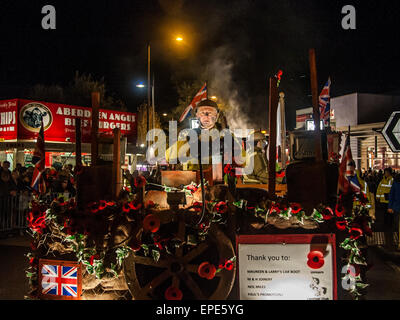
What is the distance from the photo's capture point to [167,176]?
476 centimetres

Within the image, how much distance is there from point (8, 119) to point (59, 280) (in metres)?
16.1

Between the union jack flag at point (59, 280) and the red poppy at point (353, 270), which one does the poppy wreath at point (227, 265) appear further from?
the union jack flag at point (59, 280)

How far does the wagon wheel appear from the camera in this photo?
361cm

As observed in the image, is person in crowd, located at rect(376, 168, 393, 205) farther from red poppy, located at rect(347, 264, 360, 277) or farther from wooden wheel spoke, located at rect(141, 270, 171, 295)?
wooden wheel spoke, located at rect(141, 270, 171, 295)

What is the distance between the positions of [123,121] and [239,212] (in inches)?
A: 771

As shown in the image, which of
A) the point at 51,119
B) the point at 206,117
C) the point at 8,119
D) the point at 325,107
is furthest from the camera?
the point at 51,119

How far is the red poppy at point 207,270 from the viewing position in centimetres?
343

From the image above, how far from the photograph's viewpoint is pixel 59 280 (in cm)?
381

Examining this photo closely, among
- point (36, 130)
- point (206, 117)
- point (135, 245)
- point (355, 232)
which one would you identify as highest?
point (36, 130)

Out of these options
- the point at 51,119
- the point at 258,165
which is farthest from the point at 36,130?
the point at 258,165

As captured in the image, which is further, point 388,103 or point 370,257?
point 388,103

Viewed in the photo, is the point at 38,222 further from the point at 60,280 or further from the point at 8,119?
the point at 8,119

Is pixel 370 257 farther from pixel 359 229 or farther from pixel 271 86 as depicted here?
pixel 271 86

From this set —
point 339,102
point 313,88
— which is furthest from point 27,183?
point 339,102
